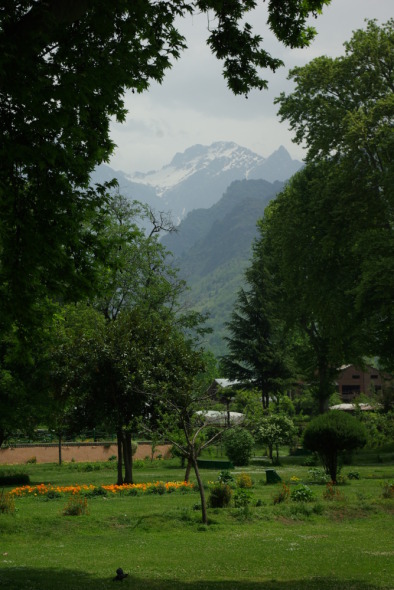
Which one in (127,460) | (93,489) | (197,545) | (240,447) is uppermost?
(127,460)

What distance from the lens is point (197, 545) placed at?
45.1 feet

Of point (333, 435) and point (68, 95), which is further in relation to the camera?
point (333, 435)

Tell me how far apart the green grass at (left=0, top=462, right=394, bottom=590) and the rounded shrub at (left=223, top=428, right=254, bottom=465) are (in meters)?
12.4

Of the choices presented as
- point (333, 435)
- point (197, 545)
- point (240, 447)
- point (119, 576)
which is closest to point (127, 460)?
point (333, 435)

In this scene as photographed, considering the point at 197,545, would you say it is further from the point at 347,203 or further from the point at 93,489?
the point at 347,203

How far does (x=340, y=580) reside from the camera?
10008mm

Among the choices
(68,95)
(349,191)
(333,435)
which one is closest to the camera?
(68,95)

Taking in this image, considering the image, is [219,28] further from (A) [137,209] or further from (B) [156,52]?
(A) [137,209]

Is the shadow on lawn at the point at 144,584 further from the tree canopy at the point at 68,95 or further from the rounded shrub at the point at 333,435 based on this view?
the rounded shrub at the point at 333,435

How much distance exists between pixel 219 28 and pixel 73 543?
36.4 feet

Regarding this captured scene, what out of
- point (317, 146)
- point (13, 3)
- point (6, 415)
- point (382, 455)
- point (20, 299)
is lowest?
point (382, 455)

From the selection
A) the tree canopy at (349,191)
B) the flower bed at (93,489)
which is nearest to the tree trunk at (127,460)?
the flower bed at (93,489)

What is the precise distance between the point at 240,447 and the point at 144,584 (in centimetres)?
2550

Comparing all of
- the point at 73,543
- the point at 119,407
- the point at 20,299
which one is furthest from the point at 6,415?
the point at 20,299
